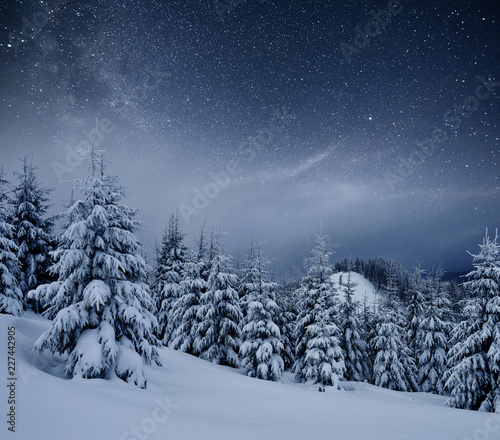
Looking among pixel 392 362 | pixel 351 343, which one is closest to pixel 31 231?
pixel 351 343

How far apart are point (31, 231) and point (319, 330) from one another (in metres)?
23.4

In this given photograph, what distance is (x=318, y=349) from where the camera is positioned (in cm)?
2159

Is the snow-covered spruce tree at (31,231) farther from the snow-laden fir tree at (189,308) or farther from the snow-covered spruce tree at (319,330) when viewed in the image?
the snow-covered spruce tree at (319,330)

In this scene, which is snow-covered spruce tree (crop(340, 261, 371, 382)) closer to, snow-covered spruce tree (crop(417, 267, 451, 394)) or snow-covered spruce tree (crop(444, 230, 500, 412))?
snow-covered spruce tree (crop(417, 267, 451, 394))

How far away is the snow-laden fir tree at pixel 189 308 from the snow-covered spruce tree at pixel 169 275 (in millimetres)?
2702

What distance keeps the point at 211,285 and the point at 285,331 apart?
1113cm

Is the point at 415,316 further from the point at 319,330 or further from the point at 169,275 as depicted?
the point at 169,275

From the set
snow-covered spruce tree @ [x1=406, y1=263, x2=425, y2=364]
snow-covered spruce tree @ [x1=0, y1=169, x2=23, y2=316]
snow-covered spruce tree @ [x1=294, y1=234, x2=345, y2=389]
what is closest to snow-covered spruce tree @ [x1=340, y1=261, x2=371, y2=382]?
snow-covered spruce tree @ [x1=294, y1=234, x2=345, y2=389]

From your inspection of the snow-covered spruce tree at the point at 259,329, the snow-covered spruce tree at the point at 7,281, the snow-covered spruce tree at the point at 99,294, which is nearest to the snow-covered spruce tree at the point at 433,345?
the snow-covered spruce tree at the point at 259,329

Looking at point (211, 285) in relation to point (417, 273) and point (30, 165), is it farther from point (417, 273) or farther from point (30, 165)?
point (417, 273)

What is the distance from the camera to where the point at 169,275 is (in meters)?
31.8

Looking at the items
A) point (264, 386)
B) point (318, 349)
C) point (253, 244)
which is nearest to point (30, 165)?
point (253, 244)

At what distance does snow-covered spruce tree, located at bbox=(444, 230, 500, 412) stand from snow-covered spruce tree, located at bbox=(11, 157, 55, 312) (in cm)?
2888

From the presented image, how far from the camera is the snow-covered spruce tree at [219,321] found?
23281mm
